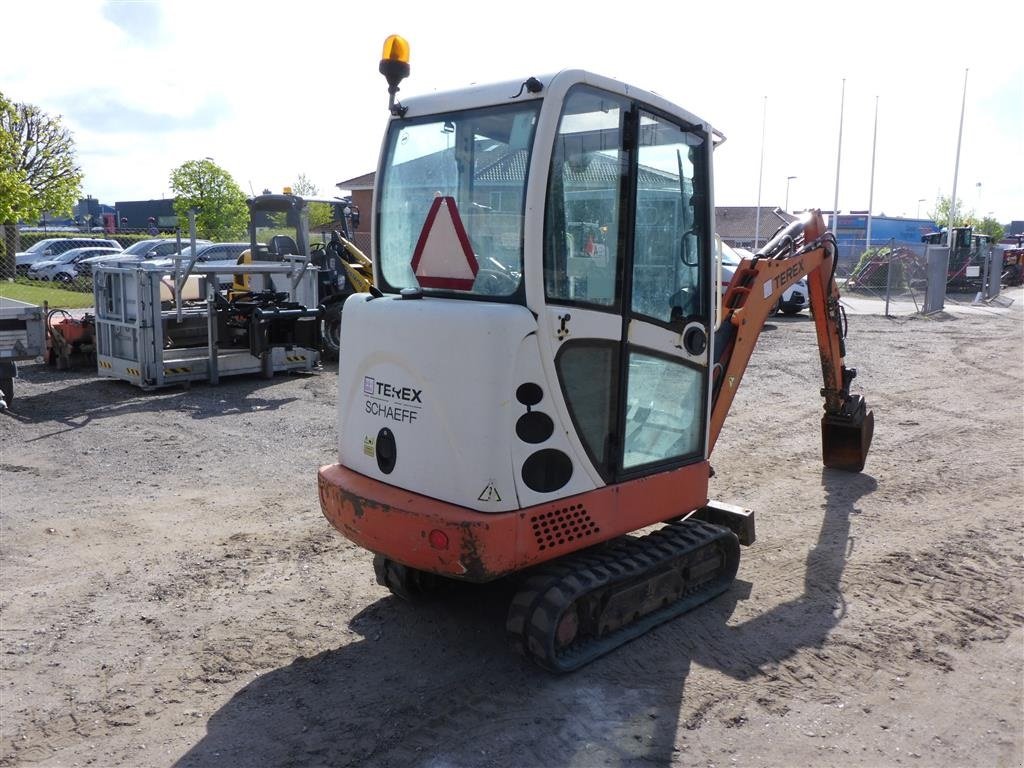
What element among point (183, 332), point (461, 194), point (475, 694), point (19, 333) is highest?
point (461, 194)

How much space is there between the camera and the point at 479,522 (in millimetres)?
3861

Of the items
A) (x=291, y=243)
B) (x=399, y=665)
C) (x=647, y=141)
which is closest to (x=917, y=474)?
(x=647, y=141)

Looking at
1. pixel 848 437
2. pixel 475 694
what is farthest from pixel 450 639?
pixel 848 437

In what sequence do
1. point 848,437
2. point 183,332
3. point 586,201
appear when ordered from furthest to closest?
point 183,332
point 848,437
point 586,201

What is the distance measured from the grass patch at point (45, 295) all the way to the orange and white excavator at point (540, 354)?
611 inches

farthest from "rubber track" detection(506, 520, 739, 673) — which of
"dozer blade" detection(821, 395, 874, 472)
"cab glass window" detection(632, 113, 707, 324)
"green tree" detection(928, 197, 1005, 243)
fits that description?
"green tree" detection(928, 197, 1005, 243)

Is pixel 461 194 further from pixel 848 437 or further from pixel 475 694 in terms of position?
pixel 848 437

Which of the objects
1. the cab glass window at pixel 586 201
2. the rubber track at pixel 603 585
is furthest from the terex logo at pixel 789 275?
the cab glass window at pixel 586 201

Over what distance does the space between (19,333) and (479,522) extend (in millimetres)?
7910

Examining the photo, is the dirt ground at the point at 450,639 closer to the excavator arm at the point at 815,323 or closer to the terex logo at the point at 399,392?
the excavator arm at the point at 815,323

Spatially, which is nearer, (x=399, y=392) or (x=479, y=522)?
(x=479, y=522)

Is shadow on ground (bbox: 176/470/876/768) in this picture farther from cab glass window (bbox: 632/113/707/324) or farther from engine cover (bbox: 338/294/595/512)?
cab glass window (bbox: 632/113/707/324)

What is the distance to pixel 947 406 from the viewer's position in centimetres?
1069

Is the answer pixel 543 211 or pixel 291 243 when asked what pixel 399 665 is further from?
pixel 291 243
